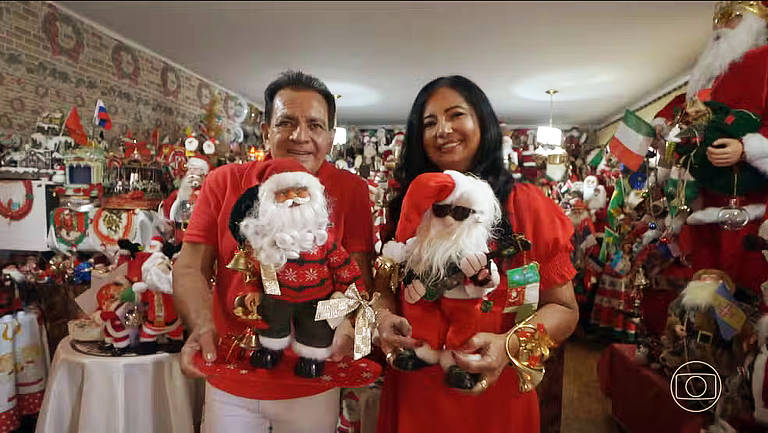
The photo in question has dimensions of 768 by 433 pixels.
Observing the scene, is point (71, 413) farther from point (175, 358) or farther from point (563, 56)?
point (563, 56)

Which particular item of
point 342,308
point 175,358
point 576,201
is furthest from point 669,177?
point 576,201

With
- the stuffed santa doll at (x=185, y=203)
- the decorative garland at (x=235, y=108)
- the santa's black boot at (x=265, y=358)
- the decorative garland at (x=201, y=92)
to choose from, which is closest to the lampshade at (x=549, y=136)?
the decorative garland at (x=235, y=108)

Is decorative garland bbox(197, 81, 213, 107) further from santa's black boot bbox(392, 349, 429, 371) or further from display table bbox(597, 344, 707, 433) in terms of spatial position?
santa's black boot bbox(392, 349, 429, 371)

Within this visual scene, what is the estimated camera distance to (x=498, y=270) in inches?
38.6

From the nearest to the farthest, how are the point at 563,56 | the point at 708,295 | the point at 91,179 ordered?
1. the point at 708,295
2. the point at 91,179
3. the point at 563,56

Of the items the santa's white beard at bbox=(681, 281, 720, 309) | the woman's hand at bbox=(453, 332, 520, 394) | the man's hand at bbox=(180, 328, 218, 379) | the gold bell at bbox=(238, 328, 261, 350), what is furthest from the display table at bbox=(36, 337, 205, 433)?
the santa's white beard at bbox=(681, 281, 720, 309)

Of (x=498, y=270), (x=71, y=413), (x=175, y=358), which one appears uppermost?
(x=498, y=270)

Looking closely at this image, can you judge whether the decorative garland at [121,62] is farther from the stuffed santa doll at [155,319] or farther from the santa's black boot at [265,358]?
the santa's black boot at [265,358]

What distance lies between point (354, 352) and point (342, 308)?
10 cm

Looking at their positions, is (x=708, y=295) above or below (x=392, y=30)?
below

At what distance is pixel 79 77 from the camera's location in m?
4.04

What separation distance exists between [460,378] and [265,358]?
16.5 inches

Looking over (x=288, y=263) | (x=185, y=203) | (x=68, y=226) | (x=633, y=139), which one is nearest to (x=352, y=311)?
(x=288, y=263)

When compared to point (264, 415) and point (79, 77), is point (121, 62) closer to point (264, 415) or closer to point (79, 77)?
point (79, 77)
